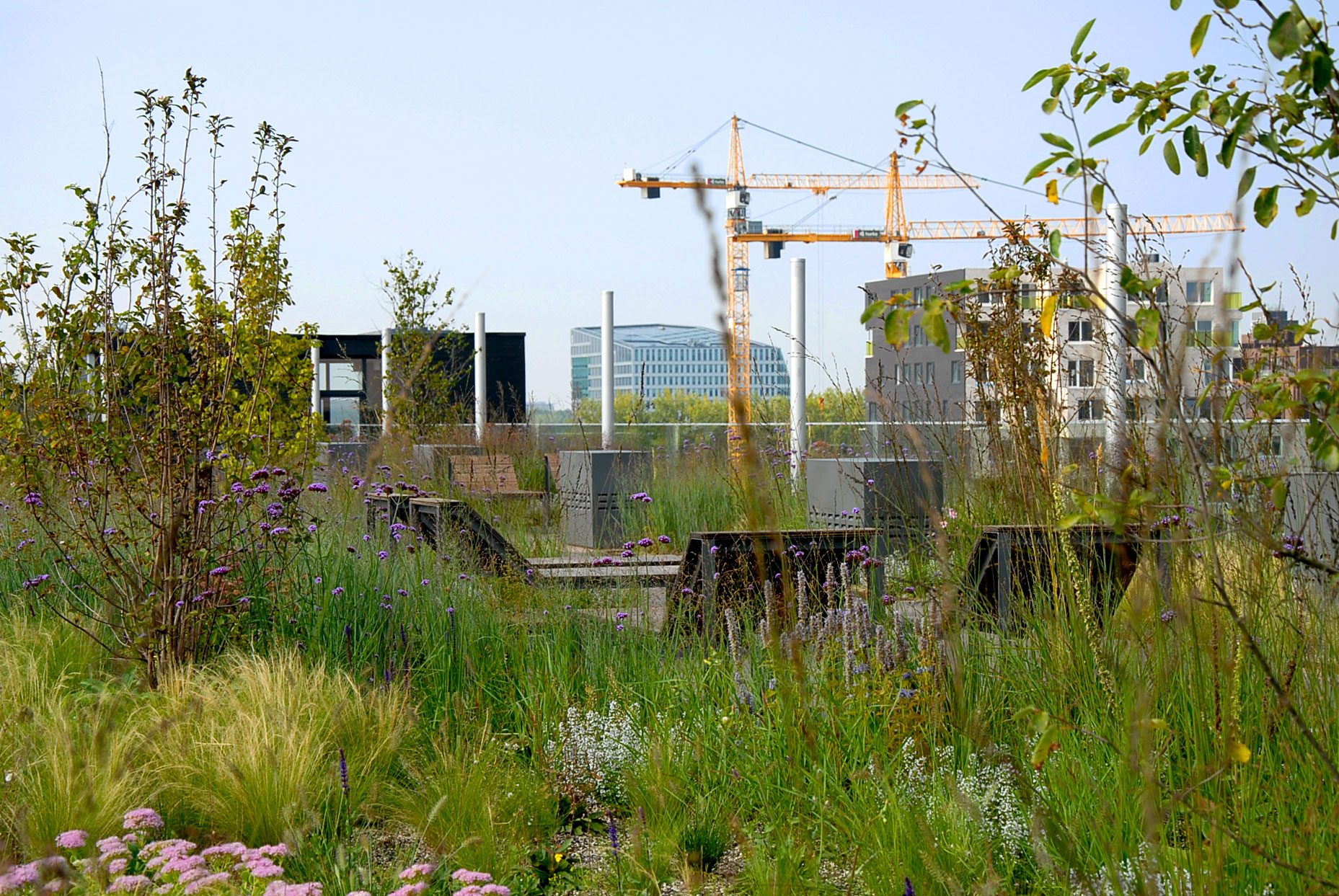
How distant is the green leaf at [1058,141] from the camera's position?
1368mm

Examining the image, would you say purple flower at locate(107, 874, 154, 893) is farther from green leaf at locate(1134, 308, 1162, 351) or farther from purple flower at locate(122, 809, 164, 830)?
green leaf at locate(1134, 308, 1162, 351)

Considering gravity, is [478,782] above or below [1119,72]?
below

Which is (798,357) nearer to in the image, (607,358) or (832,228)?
(607,358)

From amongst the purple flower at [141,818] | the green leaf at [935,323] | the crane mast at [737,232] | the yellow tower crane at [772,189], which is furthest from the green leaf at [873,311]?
Answer: the yellow tower crane at [772,189]

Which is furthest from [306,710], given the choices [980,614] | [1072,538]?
[1072,538]

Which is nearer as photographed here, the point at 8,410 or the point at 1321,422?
the point at 1321,422

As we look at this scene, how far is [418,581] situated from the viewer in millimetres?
4090

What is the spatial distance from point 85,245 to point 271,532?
4.65 ft

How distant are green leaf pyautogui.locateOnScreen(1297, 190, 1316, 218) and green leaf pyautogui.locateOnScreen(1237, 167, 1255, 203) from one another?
7 centimetres

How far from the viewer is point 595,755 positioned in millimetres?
2986

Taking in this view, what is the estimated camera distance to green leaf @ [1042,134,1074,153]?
1.37 m

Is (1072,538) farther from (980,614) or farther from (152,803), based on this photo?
(152,803)

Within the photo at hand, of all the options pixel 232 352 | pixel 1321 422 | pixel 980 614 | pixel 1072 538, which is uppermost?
pixel 232 352

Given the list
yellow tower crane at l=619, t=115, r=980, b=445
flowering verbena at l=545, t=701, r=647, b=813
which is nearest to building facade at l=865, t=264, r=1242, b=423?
flowering verbena at l=545, t=701, r=647, b=813
